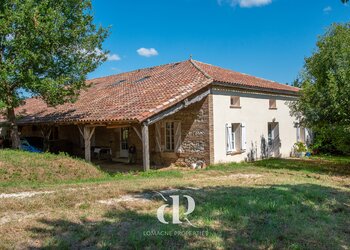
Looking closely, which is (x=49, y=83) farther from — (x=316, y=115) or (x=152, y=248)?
(x=316, y=115)

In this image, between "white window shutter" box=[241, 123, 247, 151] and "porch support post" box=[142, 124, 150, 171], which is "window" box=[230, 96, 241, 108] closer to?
"white window shutter" box=[241, 123, 247, 151]

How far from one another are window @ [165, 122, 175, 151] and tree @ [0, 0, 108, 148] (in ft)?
14.0

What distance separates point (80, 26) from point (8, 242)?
422 inches

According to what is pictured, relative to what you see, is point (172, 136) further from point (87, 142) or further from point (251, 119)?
point (251, 119)

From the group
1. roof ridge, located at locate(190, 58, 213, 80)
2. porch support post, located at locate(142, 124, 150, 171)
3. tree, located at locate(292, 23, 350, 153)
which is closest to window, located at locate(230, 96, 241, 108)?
roof ridge, located at locate(190, 58, 213, 80)

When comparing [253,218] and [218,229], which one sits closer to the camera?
[218,229]

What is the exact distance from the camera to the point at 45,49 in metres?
12.5

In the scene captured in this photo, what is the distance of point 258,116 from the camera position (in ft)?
52.7

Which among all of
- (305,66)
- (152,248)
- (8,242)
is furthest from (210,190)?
(305,66)

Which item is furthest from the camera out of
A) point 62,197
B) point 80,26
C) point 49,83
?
point 80,26

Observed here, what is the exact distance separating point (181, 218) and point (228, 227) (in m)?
0.88

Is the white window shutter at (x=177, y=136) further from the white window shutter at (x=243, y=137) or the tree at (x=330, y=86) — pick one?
the tree at (x=330, y=86)

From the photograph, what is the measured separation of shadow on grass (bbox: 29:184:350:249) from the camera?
4.38 metres

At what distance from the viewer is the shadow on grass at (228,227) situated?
14.4 feet
